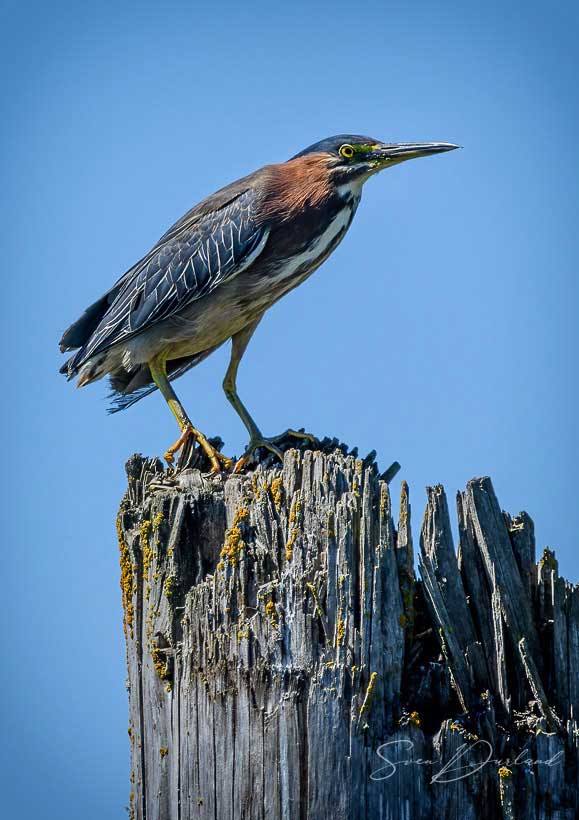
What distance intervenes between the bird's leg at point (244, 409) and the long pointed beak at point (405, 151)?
49.9 inches

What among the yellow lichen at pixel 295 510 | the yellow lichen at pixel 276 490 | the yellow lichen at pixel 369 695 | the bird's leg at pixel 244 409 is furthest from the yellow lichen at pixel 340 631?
the bird's leg at pixel 244 409

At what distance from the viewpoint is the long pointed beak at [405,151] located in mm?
6207

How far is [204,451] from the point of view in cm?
536

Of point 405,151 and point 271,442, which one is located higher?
point 405,151

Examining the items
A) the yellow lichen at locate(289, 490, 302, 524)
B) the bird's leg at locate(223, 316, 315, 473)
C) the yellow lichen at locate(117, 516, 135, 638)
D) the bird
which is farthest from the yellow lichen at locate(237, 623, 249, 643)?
the bird

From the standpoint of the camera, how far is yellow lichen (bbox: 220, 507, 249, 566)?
3.63m

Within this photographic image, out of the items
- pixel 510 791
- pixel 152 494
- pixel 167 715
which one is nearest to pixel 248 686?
pixel 167 715

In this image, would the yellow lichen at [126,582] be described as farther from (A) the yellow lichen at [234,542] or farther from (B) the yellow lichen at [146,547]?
(A) the yellow lichen at [234,542]

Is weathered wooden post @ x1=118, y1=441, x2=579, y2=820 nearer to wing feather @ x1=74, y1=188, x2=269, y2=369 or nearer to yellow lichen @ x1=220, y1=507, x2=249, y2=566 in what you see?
yellow lichen @ x1=220, y1=507, x2=249, y2=566

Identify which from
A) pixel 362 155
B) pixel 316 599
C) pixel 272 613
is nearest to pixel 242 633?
pixel 272 613

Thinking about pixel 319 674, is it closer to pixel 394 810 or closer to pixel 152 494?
pixel 394 810

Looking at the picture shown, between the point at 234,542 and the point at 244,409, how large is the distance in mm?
2341

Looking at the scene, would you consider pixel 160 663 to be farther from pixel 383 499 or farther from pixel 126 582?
pixel 383 499

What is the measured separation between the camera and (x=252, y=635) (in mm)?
3402
